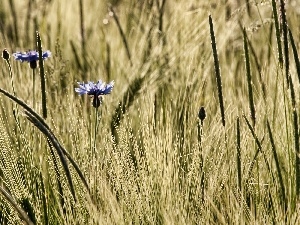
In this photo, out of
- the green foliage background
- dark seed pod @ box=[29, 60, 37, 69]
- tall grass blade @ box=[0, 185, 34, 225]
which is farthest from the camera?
dark seed pod @ box=[29, 60, 37, 69]

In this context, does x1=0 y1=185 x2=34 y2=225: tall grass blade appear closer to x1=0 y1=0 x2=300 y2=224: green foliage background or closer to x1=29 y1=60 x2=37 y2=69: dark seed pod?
x1=0 y1=0 x2=300 y2=224: green foliage background

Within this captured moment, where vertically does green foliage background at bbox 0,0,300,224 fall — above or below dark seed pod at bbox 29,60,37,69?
below

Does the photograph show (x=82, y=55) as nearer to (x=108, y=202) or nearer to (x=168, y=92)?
(x=168, y=92)

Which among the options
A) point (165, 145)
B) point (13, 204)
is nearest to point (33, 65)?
point (165, 145)

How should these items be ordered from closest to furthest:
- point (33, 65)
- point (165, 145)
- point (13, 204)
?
1. point (13, 204)
2. point (165, 145)
3. point (33, 65)

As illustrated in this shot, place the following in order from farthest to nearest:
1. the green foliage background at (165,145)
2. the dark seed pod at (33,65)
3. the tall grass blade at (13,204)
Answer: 1. the dark seed pod at (33,65)
2. the green foliage background at (165,145)
3. the tall grass blade at (13,204)

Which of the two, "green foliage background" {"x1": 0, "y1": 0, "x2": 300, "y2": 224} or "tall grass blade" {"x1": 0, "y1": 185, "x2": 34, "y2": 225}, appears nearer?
"tall grass blade" {"x1": 0, "y1": 185, "x2": 34, "y2": 225}

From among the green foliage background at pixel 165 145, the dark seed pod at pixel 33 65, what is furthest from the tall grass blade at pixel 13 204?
the dark seed pod at pixel 33 65

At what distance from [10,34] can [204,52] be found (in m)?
0.86

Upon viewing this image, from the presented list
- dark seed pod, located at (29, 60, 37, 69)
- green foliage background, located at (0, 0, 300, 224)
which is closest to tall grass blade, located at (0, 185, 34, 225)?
green foliage background, located at (0, 0, 300, 224)

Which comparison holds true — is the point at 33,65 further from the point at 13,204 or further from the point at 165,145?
the point at 13,204

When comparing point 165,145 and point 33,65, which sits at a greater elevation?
point 33,65

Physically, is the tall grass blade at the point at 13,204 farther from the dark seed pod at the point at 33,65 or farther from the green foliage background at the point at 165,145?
the dark seed pod at the point at 33,65

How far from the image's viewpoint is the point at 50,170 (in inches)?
45.5
